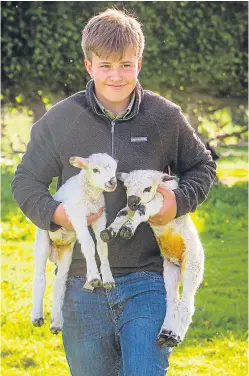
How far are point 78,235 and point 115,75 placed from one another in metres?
0.68

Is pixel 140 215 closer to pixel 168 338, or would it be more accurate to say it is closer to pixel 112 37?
pixel 168 338

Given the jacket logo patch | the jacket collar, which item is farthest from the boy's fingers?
the jacket collar

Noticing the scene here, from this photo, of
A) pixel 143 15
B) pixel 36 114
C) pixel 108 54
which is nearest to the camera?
pixel 108 54

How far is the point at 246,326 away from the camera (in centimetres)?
729

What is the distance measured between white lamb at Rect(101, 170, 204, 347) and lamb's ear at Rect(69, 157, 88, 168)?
0.53ft

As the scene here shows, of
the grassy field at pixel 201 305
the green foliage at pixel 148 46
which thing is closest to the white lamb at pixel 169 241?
the grassy field at pixel 201 305

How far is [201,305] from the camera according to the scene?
769 centimetres

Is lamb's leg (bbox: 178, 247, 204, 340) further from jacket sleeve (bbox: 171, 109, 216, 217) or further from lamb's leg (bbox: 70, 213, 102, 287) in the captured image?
lamb's leg (bbox: 70, 213, 102, 287)

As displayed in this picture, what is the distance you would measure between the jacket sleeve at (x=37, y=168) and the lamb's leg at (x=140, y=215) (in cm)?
43

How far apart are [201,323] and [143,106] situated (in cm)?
381

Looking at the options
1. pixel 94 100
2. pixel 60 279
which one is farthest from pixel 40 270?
pixel 94 100

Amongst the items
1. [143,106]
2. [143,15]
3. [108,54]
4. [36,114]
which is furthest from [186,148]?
[36,114]

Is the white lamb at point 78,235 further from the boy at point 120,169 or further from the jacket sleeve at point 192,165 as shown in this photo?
the jacket sleeve at point 192,165

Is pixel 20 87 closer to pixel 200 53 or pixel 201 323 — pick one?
pixel 200 53
